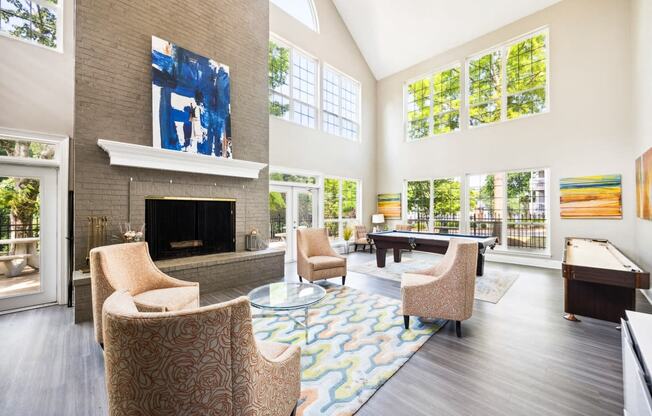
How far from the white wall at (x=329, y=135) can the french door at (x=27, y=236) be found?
385cm

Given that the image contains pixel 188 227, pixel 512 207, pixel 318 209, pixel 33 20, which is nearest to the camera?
pixel 33 20

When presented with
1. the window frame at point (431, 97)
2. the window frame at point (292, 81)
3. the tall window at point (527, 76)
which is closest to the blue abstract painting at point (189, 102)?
the window frame at point (292, 81)

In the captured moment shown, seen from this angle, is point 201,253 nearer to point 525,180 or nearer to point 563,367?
point 563,367

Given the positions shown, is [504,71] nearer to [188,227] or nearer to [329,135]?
[329,135]

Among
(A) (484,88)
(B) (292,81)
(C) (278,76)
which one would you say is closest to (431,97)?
(A) (484,88)

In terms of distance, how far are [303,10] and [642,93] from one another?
729 cm

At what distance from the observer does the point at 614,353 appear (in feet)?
8.05

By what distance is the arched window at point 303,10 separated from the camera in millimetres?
6781

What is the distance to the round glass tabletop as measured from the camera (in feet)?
8.52

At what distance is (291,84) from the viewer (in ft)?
22.7

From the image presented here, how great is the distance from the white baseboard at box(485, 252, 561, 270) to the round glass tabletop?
222 inches

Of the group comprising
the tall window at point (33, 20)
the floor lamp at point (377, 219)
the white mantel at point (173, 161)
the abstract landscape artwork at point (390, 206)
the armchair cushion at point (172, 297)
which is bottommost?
the armchair cushion at point (172, 297)

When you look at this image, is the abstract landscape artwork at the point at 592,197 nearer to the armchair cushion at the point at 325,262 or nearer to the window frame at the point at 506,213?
the window frame at the point at 506,213

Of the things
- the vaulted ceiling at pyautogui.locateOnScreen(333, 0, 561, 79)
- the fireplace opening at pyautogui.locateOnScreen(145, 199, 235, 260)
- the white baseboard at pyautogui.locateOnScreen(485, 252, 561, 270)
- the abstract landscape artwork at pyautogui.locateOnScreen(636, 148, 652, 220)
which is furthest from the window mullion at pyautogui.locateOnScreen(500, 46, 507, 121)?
the fireplace opening at pyautogui.locateOnScreen(145, 199, 235, 260)
